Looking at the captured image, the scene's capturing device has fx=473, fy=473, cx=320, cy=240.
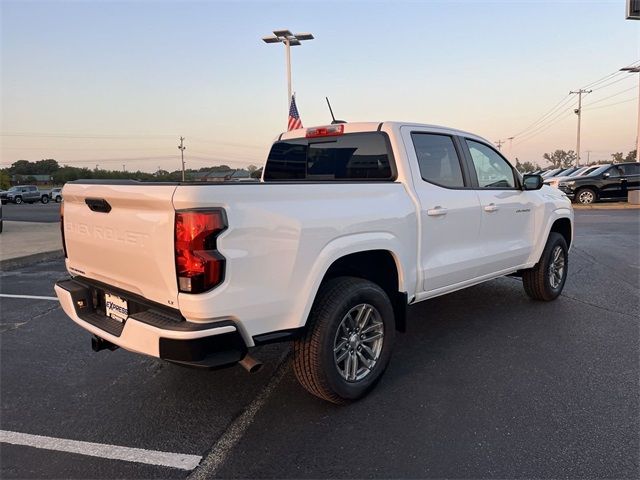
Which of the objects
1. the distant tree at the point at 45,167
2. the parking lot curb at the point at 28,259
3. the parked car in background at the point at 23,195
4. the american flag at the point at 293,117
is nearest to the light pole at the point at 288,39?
the american flag at the point at 293,117

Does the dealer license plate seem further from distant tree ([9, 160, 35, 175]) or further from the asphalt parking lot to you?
distant tree ([9, 160, 35, 175])

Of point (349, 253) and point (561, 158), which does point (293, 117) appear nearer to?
point (349, 253)

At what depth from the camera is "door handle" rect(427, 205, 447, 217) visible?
3776 millimetres

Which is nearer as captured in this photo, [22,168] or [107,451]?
[107,451]

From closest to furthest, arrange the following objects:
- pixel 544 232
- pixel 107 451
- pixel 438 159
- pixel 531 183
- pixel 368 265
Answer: pixel 107 451 → pixel 368 265 → pixel 438 159 → pixel 531 183 → pixel 544 232

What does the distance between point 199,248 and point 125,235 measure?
631 millimetres

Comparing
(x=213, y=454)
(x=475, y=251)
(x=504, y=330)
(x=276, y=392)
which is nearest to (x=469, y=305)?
(x=504, y=330)

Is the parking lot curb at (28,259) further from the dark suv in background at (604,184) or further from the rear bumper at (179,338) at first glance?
the dark suv in background at (604,184)

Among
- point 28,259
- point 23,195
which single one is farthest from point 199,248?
point 23,195

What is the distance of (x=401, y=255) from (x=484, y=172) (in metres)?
1.78

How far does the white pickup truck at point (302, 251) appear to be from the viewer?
249cm

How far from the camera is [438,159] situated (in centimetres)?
416

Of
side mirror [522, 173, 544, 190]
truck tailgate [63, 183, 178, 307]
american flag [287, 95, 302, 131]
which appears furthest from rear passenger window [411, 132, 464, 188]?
american flag [287, 95, 302, 131]

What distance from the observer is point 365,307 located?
3299 millimetres
